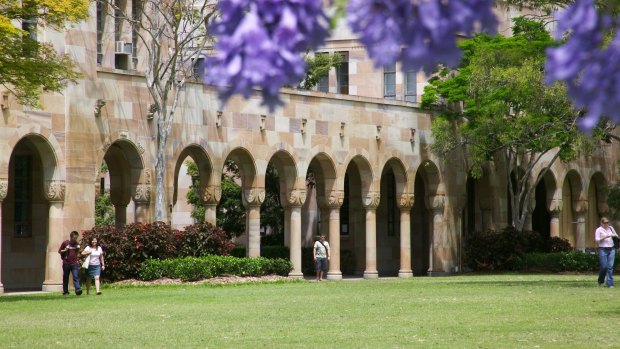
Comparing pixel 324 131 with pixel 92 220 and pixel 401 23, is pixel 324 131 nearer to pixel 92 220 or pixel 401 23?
pixel 92 220

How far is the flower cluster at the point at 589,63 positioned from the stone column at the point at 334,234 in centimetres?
4008

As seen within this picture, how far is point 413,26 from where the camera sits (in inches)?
128

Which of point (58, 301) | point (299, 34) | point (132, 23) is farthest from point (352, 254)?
point (299, 34)

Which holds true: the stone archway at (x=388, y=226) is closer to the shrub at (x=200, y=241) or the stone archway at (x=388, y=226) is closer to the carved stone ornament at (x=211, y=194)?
the carved stone ornament at (x=211, y=194)

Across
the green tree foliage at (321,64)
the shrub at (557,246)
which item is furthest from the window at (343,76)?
the shrub at (557,246)

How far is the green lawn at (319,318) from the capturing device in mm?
15250

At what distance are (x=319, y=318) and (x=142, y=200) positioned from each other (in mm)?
18533

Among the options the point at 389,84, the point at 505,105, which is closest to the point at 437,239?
the point at 505,105

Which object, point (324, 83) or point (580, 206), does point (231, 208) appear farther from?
point (580, 206)

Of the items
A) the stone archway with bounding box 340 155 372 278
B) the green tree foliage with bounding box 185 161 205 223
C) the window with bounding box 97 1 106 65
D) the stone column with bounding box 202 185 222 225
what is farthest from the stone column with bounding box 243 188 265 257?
the green tree foliage with bounding box 185 161 205 223

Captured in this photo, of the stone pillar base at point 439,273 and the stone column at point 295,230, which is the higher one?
the stone column at point 295,230

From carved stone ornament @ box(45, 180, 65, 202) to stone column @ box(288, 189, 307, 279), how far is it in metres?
9.98

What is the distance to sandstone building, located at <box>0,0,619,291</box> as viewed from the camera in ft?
115

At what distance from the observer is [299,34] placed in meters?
3.32
